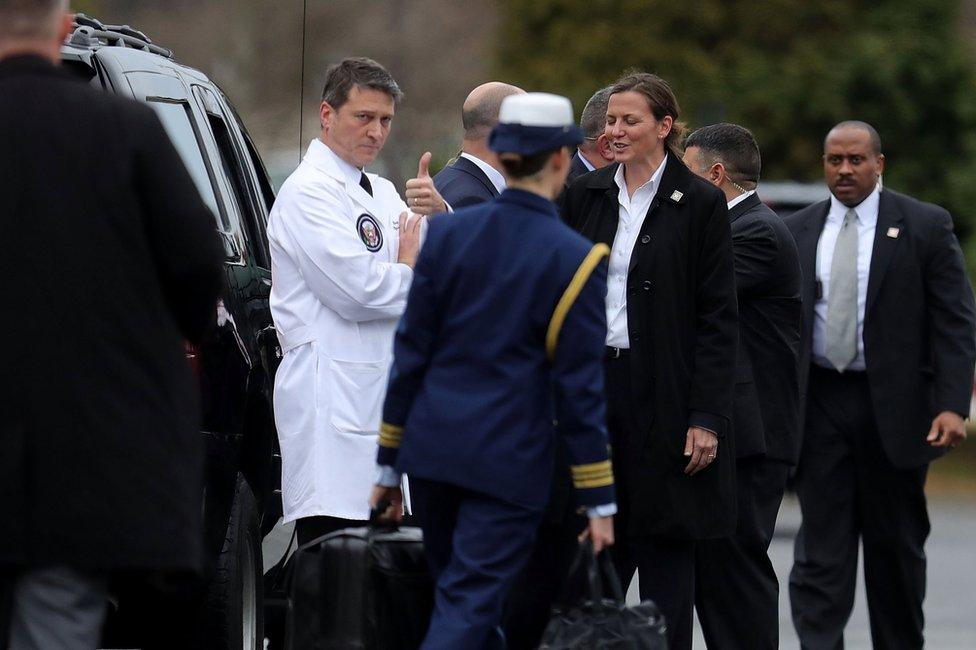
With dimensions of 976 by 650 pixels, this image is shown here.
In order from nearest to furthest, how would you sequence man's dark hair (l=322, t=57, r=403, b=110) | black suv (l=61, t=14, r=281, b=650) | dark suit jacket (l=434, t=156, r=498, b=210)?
black suv (l=61, t=14, r=281, b=650) → man's dark hair (l=322, t=57, r=403, b=110) → dark suit jacket (l=434, t=156, r=498, b=210)

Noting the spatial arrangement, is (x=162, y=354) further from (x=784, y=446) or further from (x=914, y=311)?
(x=914, y=311)

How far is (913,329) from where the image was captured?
7.57 metres

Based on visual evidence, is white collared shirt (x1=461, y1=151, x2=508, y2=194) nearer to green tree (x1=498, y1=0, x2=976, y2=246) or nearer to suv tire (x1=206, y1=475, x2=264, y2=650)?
suv tire (x1=206, y1=475, x2=264, y2=650)

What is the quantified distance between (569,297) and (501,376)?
0.26m

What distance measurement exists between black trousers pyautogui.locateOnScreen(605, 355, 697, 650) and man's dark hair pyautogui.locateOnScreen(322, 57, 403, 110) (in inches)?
44.6

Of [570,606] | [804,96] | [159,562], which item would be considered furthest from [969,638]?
[804,96]

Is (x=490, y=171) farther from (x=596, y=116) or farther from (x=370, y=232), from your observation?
(x=596, y=116)

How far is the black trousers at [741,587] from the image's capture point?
6586mm

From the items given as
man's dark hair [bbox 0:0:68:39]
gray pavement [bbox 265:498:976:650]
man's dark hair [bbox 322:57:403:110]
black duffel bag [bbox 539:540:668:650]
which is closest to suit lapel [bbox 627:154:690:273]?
man's dark hair [bbox 322:57:403:110]

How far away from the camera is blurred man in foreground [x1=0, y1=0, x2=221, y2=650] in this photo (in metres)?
3.82

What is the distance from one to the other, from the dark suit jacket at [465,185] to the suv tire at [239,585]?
3.91ft

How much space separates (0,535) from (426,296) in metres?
1.44

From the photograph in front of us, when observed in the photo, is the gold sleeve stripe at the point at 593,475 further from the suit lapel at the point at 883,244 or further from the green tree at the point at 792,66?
the green tree at the point at 792,66

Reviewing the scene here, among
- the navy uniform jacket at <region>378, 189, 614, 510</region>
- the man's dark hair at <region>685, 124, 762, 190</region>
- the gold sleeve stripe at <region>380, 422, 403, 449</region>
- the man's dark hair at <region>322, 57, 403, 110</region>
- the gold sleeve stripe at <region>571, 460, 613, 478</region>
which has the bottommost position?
the gold sleeve stripe at <region>571, 460, 613, 478</region>
